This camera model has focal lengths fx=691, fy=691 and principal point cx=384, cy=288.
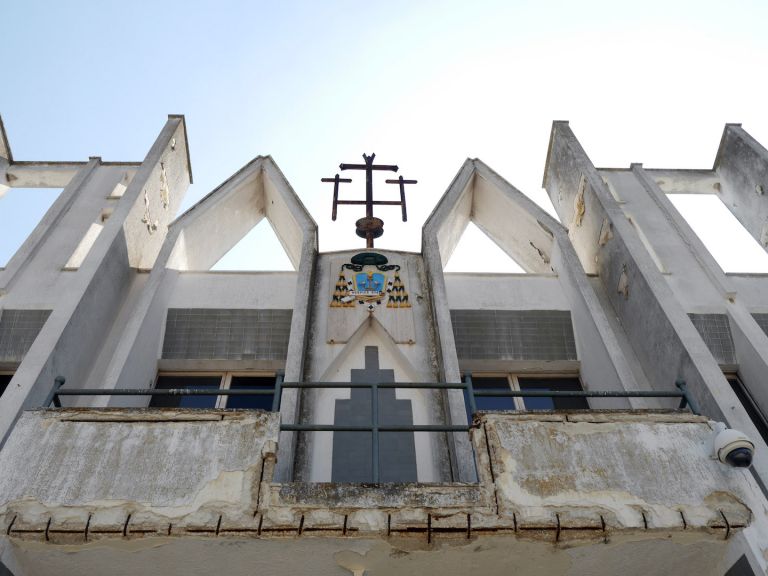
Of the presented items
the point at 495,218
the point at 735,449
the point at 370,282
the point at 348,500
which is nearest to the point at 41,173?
the point at 370,282

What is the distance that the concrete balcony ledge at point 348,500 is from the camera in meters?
5.09

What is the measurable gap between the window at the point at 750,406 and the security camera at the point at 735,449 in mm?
3797

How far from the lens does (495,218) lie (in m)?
12.6

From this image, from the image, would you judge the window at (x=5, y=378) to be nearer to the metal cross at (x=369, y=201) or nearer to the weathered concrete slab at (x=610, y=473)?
the metal cross at (x=369, y=201)

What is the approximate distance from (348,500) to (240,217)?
8.33 metres

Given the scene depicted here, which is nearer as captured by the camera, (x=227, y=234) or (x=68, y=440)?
(x=68, y=440)

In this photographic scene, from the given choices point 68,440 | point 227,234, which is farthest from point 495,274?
point 68,440

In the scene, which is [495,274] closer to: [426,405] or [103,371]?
[426,405]

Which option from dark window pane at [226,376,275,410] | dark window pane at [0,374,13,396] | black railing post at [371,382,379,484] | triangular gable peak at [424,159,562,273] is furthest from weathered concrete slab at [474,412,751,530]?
dark window pane at [0,374,13,396]

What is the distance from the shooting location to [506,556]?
532cm

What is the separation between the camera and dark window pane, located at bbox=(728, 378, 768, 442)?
8.75 metres

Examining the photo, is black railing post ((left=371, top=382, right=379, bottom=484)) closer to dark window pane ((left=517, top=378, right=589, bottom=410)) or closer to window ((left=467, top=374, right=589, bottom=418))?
window ((left=467, top=374, right=589, bottom=418))

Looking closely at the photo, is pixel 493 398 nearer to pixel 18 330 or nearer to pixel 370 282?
pixel 370 282

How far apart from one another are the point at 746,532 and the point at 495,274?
6.04m
